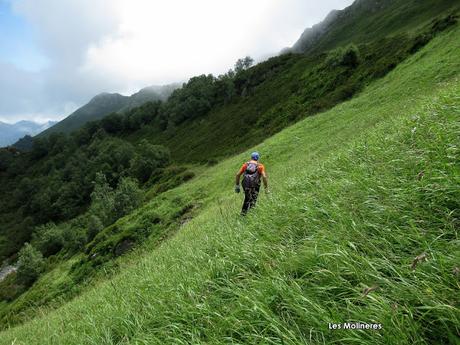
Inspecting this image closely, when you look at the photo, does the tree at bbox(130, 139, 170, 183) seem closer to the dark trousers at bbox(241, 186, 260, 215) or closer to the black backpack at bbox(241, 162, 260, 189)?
the black backpack at bbox(241, 162, 260, 189)

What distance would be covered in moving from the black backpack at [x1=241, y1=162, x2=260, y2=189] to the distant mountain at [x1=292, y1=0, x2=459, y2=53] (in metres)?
54.3

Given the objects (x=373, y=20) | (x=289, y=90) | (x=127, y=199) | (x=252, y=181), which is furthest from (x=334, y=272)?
(x=373, y=20)

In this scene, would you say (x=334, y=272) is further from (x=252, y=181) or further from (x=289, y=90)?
(x=289, y=90)

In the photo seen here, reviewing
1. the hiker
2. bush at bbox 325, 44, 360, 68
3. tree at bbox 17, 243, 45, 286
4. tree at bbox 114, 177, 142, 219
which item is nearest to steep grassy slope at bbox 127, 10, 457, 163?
bush at bbox 325, 44, 360, 68

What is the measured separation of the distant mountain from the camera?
68050 millimetres

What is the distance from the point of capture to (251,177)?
973 cm

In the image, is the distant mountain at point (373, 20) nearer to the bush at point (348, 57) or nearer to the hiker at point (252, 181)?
the bush at point (348, 57)

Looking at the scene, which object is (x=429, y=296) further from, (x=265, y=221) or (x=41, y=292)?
(x=41, y=292)

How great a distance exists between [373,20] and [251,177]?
4562 inches

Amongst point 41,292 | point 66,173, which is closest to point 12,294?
point 41,292

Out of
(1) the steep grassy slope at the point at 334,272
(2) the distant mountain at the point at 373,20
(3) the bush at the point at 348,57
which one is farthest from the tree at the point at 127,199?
(2) the distant mountain at the point at 373,20

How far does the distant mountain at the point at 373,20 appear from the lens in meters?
68.1

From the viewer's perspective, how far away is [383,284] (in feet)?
8.84

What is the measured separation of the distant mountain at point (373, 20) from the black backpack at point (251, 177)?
178 ft
